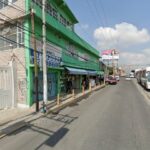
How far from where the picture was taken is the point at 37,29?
56.9 feet

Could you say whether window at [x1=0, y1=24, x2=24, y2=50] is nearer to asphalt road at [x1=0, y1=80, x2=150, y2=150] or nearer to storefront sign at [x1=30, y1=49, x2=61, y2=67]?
storefront sign at [x1=30, y1=49, x2=61, y2=67]

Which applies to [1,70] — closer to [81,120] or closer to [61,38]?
[81,120]

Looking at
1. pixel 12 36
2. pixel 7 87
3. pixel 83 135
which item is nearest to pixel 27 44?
pixel 12 36

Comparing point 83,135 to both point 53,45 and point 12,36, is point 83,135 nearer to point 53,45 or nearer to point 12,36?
point 12,36

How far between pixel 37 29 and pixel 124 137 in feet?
40.0

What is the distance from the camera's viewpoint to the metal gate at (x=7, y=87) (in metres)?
14.3

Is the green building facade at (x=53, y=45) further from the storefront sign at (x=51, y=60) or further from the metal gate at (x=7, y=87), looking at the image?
the metal gate at (x=7, y=87)

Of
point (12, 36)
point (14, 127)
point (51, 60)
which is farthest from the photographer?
point (51, 60)

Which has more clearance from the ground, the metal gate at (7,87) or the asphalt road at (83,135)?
the metal gate at (7,87)

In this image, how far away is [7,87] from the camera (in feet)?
48.8

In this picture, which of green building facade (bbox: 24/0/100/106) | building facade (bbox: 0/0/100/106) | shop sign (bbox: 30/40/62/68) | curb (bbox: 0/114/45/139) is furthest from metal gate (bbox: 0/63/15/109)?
curb (bbox: 0/114/45/139)

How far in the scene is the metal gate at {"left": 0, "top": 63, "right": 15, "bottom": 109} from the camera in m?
14.3

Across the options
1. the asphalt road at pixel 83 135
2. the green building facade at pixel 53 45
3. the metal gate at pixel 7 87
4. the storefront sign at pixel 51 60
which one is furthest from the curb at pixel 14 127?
the storefront sign at pixel 51 60

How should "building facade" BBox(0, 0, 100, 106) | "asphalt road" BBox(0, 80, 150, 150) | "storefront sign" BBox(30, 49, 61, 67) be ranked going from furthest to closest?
"storefront sign" BBox(30, 49, 61, 67) → "building facade" BBox(0, 0, 100, 106) → "asphalt road" BBox(0, 80, 150, 150)
